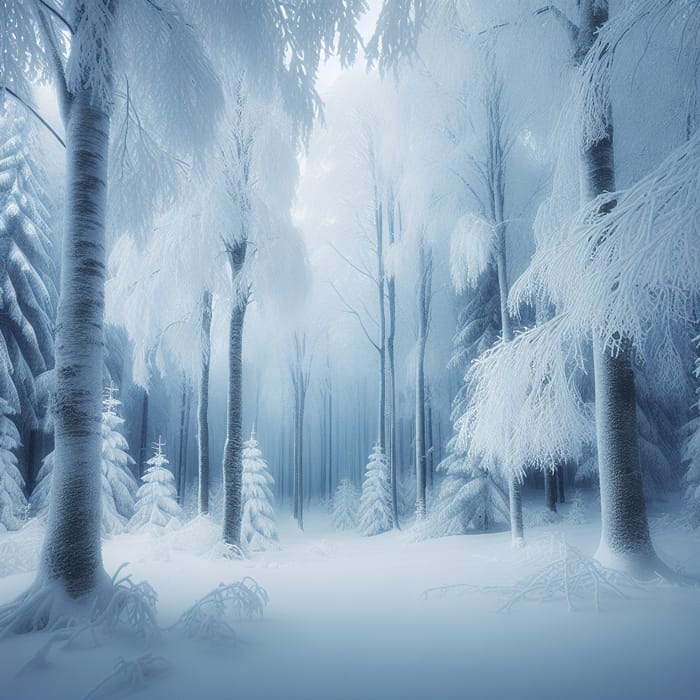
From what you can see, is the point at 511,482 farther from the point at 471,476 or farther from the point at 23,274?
the point at 23,274

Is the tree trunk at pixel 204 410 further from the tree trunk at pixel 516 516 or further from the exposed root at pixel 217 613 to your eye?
the exposed root at pixel 217 613

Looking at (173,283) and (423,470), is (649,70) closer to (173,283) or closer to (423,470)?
(173,283)

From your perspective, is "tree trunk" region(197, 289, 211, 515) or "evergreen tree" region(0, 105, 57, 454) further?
"evergreen tree" region(0, 105, 57, 454)

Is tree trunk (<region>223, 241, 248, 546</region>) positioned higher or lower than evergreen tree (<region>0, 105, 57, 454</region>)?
lower

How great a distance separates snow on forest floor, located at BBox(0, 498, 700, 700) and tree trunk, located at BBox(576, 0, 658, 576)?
0.41 meters

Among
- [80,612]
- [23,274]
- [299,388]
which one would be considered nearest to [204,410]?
[23,274]

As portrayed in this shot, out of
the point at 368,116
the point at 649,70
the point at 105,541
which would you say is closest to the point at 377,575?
the point at 649,70

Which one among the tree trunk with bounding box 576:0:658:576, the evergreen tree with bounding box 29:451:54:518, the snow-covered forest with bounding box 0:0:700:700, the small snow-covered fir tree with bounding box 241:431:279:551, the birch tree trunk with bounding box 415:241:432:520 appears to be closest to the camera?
the snow-covered forest with bounding box 0:0:700:700

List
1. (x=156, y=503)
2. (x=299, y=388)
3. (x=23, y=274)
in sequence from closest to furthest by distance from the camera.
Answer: (x=23, y=274), (x=156, y=503), (x=299, y=388)

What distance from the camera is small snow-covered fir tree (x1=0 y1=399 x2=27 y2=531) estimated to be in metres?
9.75

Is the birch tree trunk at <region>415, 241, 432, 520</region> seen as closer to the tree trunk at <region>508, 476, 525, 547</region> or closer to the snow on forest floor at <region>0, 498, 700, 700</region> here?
the tree trunk at <region>508, 476, 525, 547</region>

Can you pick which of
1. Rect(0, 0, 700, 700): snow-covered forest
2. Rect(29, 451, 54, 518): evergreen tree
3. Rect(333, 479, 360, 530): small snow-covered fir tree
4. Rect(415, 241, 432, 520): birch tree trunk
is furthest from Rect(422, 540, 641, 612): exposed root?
Rect(333, 479, 360, 530): small snow-covered fir tree

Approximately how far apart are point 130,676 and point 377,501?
12270mm

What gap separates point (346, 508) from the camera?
58.6 ft
